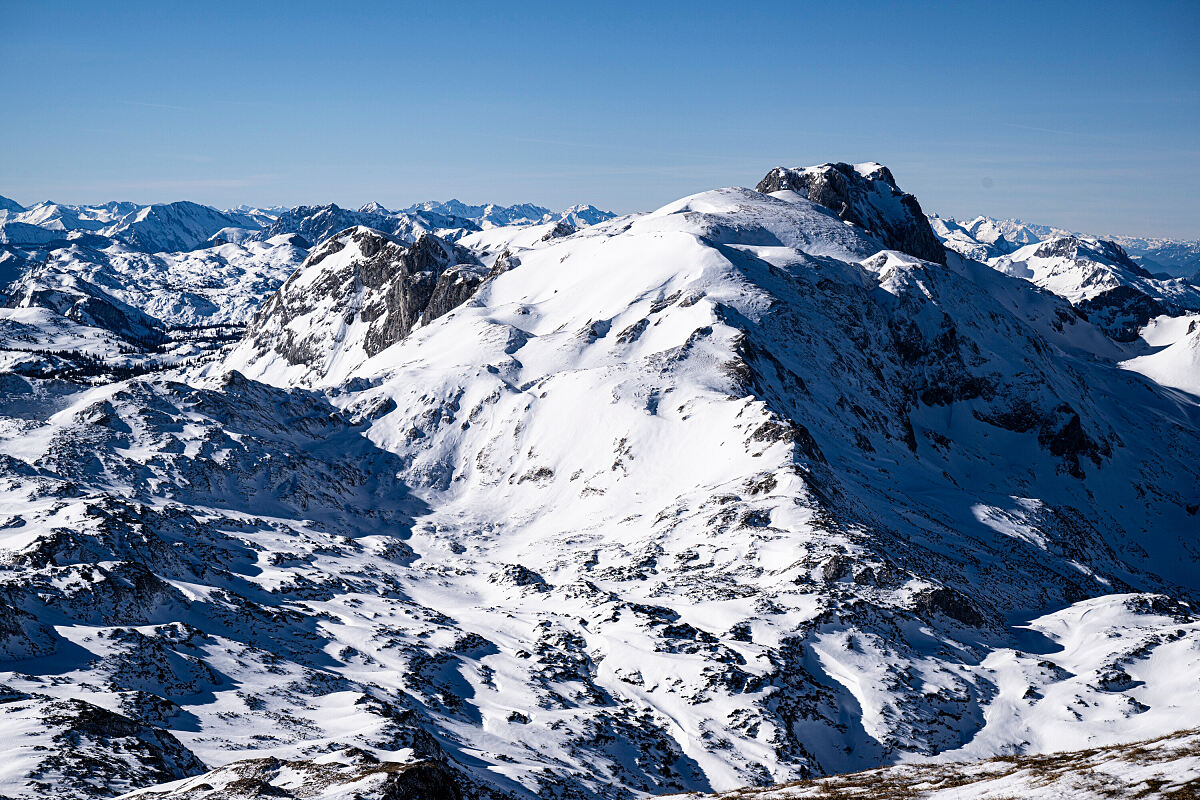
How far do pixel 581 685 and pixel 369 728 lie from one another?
30.4 metres

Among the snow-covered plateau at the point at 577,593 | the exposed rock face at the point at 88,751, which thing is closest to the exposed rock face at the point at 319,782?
the snow-covered plateau at the point at 577,593

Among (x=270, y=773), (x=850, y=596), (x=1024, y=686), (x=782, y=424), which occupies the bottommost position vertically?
(x=1024, y=686)

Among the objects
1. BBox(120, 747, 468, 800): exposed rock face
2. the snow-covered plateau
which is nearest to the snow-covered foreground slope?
the snow-covered plateau

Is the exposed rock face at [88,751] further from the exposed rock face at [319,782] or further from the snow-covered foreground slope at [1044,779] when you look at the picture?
the snow-covered foreground slope at [1044,779]

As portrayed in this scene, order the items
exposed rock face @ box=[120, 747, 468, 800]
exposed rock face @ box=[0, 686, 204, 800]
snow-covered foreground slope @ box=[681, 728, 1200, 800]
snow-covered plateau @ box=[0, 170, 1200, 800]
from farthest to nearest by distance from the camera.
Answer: snow-covered plateau @ box=[0, 170, 1200, 800] → exposed rock face @ box=[0, 686, 204, 800] → exposed rock face @ box=[120, 747, 468, 800] → snow-covered foreground slope @ box=[681, 728, 1200, 800]

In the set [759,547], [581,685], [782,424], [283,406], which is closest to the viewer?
[581,685]

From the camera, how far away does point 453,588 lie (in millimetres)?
123875

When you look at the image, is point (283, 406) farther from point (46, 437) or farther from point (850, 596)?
point (850, 596)

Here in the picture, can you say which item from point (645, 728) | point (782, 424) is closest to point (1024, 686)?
point (645, 728)

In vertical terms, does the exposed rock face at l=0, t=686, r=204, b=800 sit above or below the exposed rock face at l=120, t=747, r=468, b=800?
below

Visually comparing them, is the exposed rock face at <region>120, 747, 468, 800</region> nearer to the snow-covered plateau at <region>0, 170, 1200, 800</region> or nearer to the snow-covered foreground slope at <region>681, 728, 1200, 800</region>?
the snow-covered plateau at <region>0, 170, 1200, 800</region>

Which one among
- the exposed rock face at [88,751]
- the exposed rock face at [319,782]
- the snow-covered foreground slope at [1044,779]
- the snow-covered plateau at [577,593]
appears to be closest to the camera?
the snow-covered foreground slope at [1044,779]

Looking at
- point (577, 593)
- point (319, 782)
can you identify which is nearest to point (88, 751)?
point (319, 782)

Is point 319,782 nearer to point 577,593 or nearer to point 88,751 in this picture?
point 88,751
